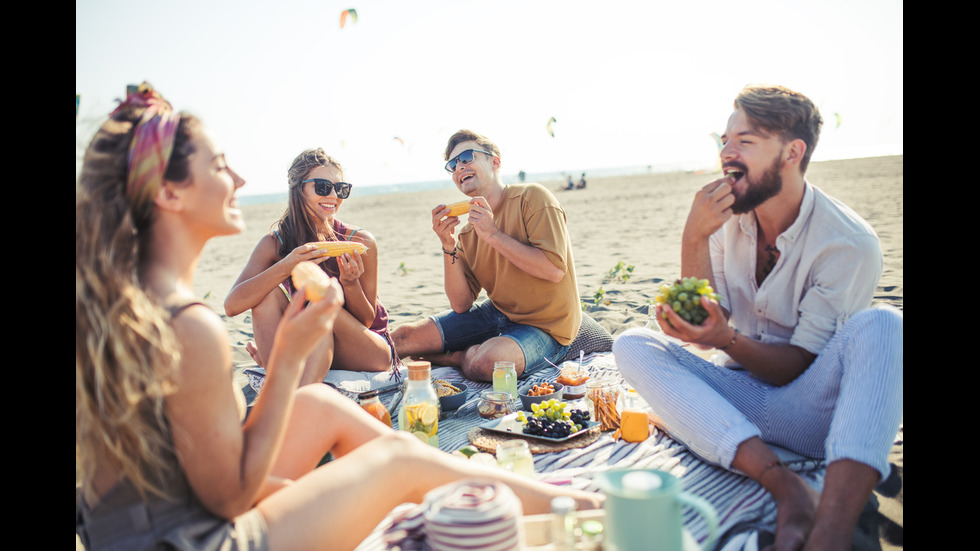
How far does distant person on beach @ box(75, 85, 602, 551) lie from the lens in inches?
75.5

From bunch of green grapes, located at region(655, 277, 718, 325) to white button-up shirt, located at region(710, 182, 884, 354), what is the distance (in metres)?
0.56

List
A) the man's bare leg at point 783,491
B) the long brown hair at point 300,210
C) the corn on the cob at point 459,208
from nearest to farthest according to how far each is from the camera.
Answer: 1. the man's bare leg at point 783,491
2. the long brown hair at point 300,210
3. the corn on the cob at point 459,208

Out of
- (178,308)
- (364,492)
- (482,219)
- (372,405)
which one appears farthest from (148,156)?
(482,219)

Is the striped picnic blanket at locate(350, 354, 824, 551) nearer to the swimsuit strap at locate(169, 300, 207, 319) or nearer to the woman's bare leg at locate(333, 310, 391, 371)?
the woman's bare leg at locate(333, 310, 391, 371)

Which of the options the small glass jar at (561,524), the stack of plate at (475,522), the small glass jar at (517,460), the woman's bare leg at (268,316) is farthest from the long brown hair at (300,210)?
the small glass jar at (561,524)

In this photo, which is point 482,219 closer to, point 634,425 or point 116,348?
point 634,425

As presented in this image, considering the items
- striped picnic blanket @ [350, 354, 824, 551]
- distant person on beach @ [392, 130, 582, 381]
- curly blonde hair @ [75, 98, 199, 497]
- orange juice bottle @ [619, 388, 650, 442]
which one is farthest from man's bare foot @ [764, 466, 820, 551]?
distant person on beach @ [392, 130, 582, 381]

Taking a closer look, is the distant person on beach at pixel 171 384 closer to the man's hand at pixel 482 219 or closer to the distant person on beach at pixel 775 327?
the distant person on beach at pixel 775 327

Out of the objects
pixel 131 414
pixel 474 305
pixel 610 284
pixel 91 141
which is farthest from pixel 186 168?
pixel 610 284

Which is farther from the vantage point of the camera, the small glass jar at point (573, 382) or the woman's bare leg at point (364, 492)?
the small glass jar at point (573, 382)

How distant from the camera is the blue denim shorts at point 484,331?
5.39 meters

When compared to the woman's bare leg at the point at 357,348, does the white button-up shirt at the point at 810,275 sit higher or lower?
higher

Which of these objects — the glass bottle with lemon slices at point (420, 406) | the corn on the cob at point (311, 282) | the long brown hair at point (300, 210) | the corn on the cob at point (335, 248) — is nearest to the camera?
the corn on the cob at point (311, 282)
